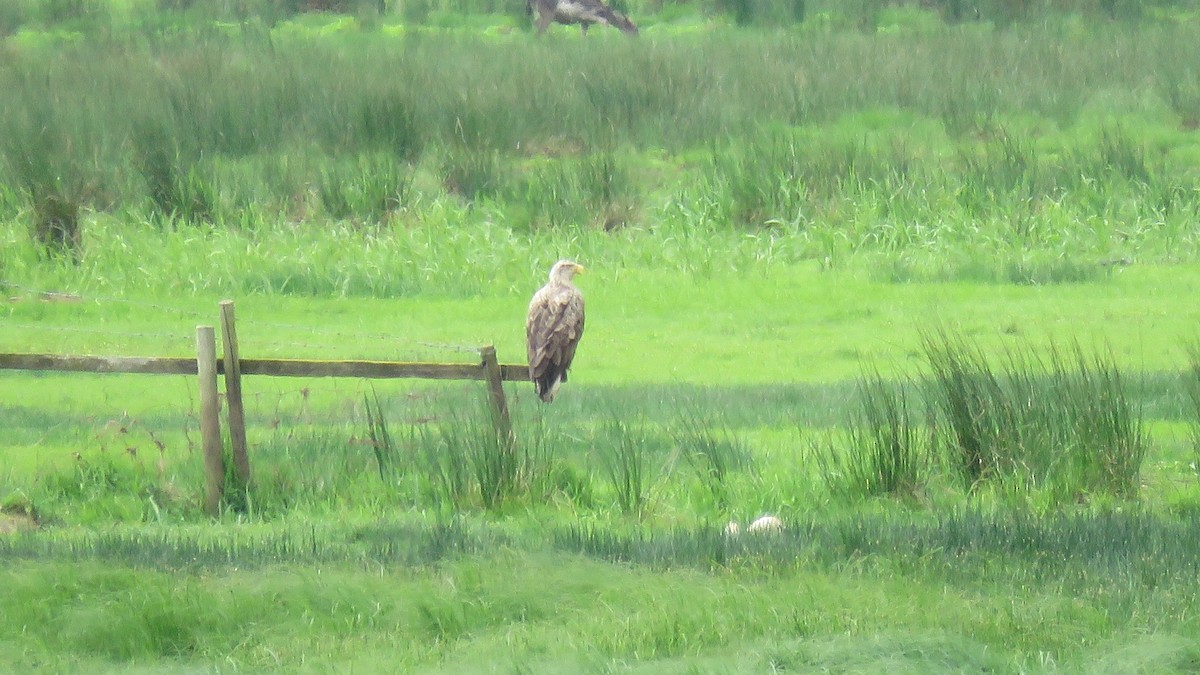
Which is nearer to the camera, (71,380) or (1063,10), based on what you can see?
(71,380)

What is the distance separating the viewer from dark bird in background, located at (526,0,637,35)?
2517 centimetres

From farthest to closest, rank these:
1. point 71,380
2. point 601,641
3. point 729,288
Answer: point 729,288, point 71,380, point 601,641

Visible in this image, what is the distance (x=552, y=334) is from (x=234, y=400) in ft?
5.94

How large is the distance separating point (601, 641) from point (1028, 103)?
14.3 metres

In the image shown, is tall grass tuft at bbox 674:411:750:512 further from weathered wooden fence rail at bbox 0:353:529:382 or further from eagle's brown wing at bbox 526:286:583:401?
weathered wooden fence rail at bbox 0:353:529:382

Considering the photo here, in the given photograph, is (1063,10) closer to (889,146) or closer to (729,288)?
(889,146)

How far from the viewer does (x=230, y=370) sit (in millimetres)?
8125

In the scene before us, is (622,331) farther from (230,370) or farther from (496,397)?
(230,370)

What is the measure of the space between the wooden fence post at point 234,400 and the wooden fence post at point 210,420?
0.07 metres

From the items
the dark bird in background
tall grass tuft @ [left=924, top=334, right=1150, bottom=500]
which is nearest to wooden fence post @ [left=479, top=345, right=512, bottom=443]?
tall grass tuft @ [left=924, top=334, right=1150, bottom=500]

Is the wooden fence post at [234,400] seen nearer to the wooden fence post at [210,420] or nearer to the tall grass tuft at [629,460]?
the wooden fence post at [210,420]

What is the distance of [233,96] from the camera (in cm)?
1825

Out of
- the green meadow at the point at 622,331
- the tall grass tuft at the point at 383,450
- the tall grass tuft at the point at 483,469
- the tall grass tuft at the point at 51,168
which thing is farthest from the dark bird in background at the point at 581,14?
the tall grass tuft at the point at 483,469

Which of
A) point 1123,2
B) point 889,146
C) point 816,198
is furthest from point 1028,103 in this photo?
point 1123,2
